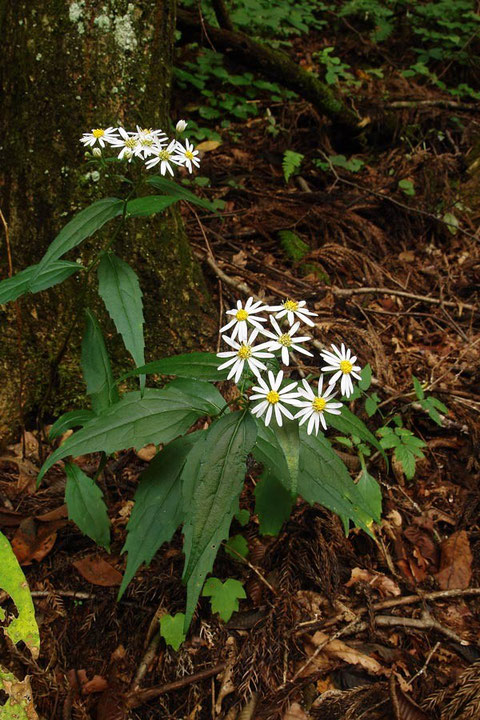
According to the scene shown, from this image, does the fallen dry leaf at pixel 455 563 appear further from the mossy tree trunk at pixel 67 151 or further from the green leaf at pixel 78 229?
the green leaf at pixel 78 229

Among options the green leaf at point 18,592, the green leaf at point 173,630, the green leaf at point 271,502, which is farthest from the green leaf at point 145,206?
the green leaf at point 173,630

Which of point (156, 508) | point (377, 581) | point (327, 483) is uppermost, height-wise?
point (327, 483)

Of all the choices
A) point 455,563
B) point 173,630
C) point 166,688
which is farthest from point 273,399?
point 455,563

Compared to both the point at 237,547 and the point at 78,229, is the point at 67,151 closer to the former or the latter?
the point at 78,229

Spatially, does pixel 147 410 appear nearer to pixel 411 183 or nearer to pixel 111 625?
pixel 111 625

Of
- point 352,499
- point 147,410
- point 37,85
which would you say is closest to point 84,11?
point 37,85
